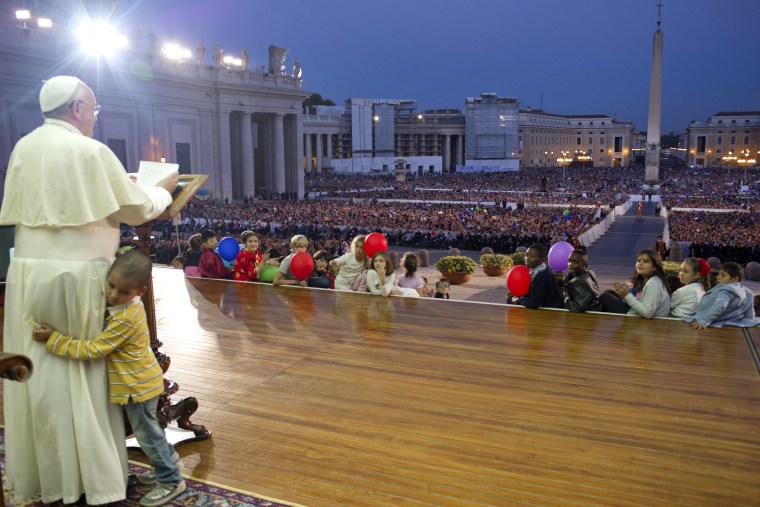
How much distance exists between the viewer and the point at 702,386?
15.8ft

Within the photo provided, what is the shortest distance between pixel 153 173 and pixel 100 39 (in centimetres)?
3363

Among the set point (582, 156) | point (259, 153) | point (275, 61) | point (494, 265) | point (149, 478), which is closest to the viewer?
point (149, 478)

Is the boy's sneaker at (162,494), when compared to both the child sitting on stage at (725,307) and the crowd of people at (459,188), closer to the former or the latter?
the child sitting on stage at (725,307)

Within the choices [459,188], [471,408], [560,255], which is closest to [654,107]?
[459,188]

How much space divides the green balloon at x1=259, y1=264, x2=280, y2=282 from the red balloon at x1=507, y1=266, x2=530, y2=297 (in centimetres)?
356

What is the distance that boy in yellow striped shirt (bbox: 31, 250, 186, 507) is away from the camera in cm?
292

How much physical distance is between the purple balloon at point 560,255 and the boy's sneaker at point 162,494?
8.00m

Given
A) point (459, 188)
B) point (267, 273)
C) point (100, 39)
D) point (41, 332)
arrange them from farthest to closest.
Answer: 1. point (459, 188)
2. point (100, 39)
3. point (267, 273)
4. point (41, 332)

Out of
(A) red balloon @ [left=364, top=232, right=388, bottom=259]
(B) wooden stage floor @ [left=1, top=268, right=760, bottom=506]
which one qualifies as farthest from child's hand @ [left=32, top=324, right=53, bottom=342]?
(A) red balloon @ [left=364, top=232, right=388, bottom=259]

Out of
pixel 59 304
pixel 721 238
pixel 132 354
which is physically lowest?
pixel 721 238

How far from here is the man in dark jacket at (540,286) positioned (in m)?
7.52

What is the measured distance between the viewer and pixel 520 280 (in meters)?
8.04

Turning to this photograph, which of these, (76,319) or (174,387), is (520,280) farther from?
(76,319)

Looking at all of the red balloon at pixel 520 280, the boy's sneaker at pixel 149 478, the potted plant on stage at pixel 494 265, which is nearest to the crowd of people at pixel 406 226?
the potted plant on stage at pixel 494 265
